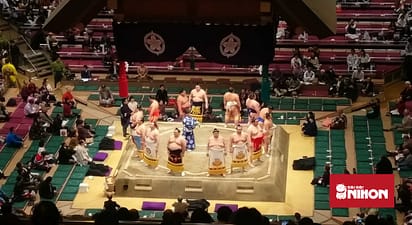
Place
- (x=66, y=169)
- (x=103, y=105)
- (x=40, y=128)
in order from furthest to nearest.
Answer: (x=103, y=105), (x=40, y=128), (x=66, y=169)

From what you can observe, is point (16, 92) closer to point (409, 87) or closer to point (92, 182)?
point (92, 182)

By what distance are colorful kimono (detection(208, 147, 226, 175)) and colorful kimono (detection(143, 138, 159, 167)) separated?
89cm

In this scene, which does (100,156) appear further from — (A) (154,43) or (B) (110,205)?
(B) (110,205)

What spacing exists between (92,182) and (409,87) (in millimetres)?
5880

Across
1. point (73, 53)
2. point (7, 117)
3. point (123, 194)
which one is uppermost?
point (73, 53)

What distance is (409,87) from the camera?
15320 mm

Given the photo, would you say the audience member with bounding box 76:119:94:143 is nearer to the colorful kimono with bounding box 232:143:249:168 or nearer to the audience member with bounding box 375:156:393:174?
the colorful kimono with bounding box 232:143:249:168

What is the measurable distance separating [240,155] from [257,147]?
50 cm

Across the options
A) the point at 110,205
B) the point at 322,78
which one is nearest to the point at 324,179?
the point at 322,78

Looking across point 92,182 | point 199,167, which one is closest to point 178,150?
point 199,167

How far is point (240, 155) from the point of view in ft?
42.5

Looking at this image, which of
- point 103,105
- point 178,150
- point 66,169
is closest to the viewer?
point 178,150

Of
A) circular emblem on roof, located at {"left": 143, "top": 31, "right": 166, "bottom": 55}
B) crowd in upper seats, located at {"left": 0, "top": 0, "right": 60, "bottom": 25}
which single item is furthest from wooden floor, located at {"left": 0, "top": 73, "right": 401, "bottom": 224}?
crowd in upper seats, located at {"left": 0, "top": 0, "right": 60, "bottom": 25}

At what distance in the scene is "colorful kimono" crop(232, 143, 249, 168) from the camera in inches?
508
